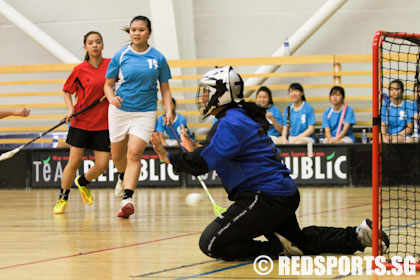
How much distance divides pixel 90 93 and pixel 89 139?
0.47 metres

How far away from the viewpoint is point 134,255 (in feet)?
14.2

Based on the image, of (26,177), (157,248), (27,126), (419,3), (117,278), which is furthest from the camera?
(27,126)

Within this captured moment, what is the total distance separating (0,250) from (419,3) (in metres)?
9.48

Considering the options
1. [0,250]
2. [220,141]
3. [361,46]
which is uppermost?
[361,46]

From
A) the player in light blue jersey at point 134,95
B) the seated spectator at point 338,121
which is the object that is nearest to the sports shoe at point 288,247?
the player in light blue jersey at point 134,95

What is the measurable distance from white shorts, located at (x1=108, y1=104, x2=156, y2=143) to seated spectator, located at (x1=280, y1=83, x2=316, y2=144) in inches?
179

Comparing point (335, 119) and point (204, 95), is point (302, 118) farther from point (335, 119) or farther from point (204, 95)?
point (204, 95)

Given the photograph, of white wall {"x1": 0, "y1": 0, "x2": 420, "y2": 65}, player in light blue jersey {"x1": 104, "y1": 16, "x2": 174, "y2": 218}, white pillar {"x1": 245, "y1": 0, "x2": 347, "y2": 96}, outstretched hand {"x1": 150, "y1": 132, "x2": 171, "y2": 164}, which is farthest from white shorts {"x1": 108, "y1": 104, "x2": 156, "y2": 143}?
white wall {"x1": 0, "y1": 0, "x2": 420, "y2": 65}

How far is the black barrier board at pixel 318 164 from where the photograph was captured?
10.6 m

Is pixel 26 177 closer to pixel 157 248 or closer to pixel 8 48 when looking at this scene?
pixel 8 48

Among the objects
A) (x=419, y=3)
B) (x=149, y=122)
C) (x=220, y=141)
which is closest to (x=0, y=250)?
(x=220, y=141)

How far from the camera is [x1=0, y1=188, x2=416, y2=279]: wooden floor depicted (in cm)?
382

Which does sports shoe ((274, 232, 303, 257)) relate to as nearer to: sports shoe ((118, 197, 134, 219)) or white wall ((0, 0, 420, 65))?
sports shoe ((118, 197, 134, 219))

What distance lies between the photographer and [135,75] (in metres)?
6.64
